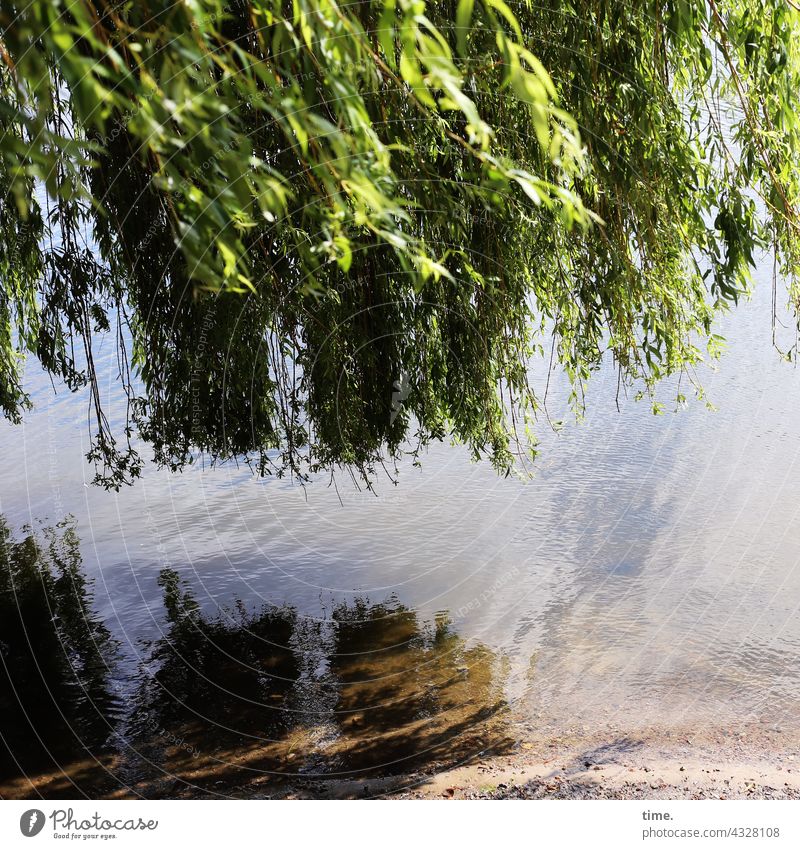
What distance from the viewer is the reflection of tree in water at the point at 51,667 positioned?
5039 mm

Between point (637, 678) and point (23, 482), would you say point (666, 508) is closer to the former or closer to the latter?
point (637, 678)

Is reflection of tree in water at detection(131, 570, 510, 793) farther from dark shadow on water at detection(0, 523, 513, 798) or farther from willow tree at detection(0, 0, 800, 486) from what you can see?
willow tree at detection(0, 0, 800, 486)

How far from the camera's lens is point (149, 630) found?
6.32 metres

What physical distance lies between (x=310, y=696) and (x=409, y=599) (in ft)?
4.05

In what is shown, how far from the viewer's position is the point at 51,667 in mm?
5926

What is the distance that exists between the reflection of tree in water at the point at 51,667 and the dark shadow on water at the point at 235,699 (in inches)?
0.5

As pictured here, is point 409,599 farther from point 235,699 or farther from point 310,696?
point 235,699

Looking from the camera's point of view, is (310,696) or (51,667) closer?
(310,696)

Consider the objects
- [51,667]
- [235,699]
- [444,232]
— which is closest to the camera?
[444,232]

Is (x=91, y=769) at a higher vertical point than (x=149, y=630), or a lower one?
lower

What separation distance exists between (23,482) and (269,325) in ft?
17.2
